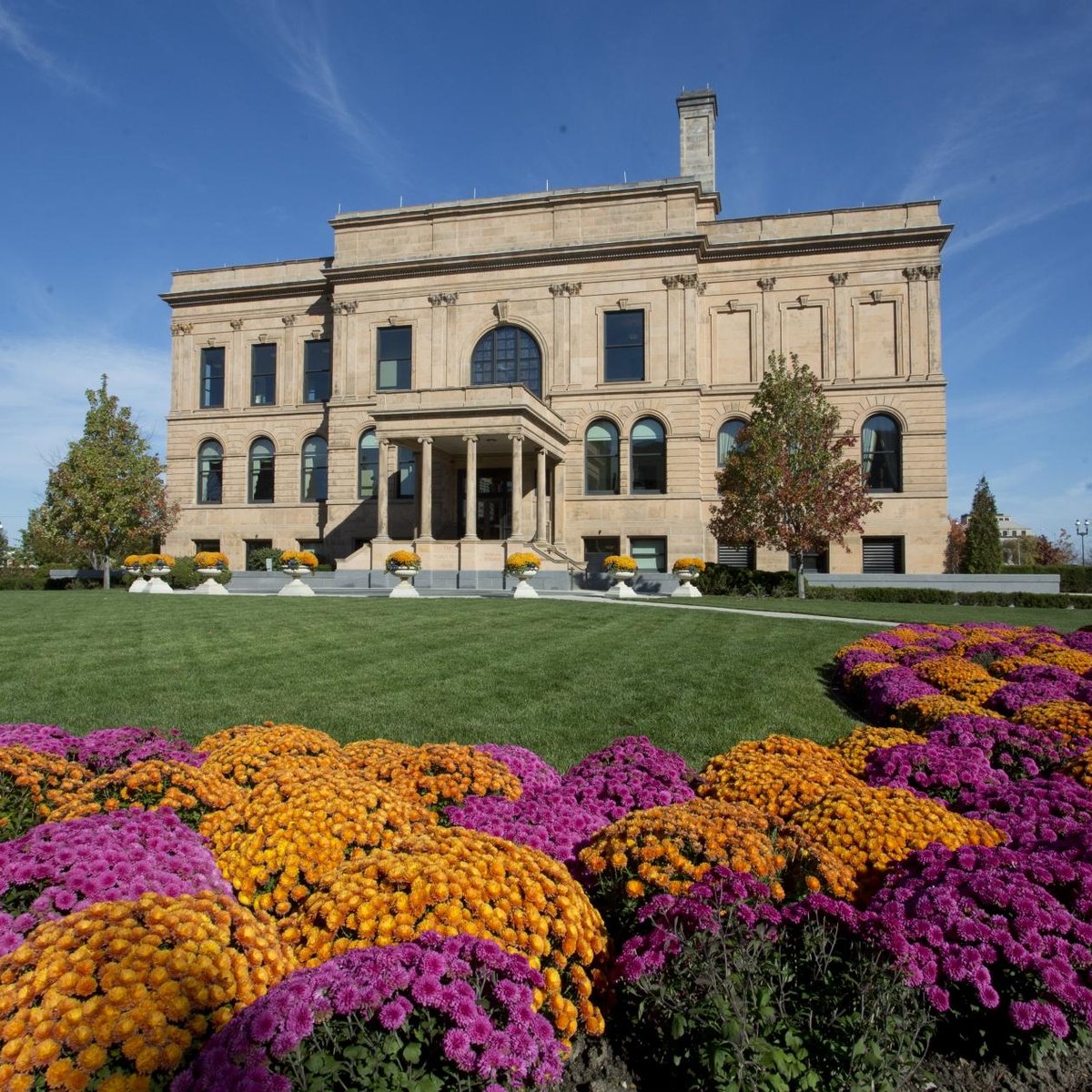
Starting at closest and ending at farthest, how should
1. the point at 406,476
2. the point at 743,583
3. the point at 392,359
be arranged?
the point at 743,583, the point at 406,476, the point at 392,359

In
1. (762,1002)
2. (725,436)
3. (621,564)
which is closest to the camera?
(762,1002)

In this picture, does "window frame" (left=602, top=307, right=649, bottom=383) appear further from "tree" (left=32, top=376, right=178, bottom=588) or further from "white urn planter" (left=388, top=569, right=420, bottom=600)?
"tree" (left=32, top=376, right=178, bottom=588)

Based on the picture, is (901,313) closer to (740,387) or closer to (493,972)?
(740,387)

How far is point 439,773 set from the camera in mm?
4965

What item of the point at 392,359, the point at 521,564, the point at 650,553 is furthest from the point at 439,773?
the point at 392,359

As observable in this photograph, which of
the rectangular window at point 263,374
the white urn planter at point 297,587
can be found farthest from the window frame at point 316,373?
the white urn planter at point 297,587

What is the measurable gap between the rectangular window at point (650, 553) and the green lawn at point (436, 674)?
1841 centimetres

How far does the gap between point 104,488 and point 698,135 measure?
34.6 metres

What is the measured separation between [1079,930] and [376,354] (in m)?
39.3

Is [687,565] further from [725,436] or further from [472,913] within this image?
[472,913]

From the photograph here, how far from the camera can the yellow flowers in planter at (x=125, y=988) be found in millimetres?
1962

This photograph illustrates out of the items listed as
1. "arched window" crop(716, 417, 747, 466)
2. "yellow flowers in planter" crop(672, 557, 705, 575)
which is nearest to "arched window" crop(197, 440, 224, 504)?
"arched window" crop(716, 417, 747, 466)

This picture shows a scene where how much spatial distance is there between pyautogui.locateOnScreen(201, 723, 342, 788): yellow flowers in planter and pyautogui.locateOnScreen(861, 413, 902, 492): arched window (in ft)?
112

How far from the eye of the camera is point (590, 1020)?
280cm
